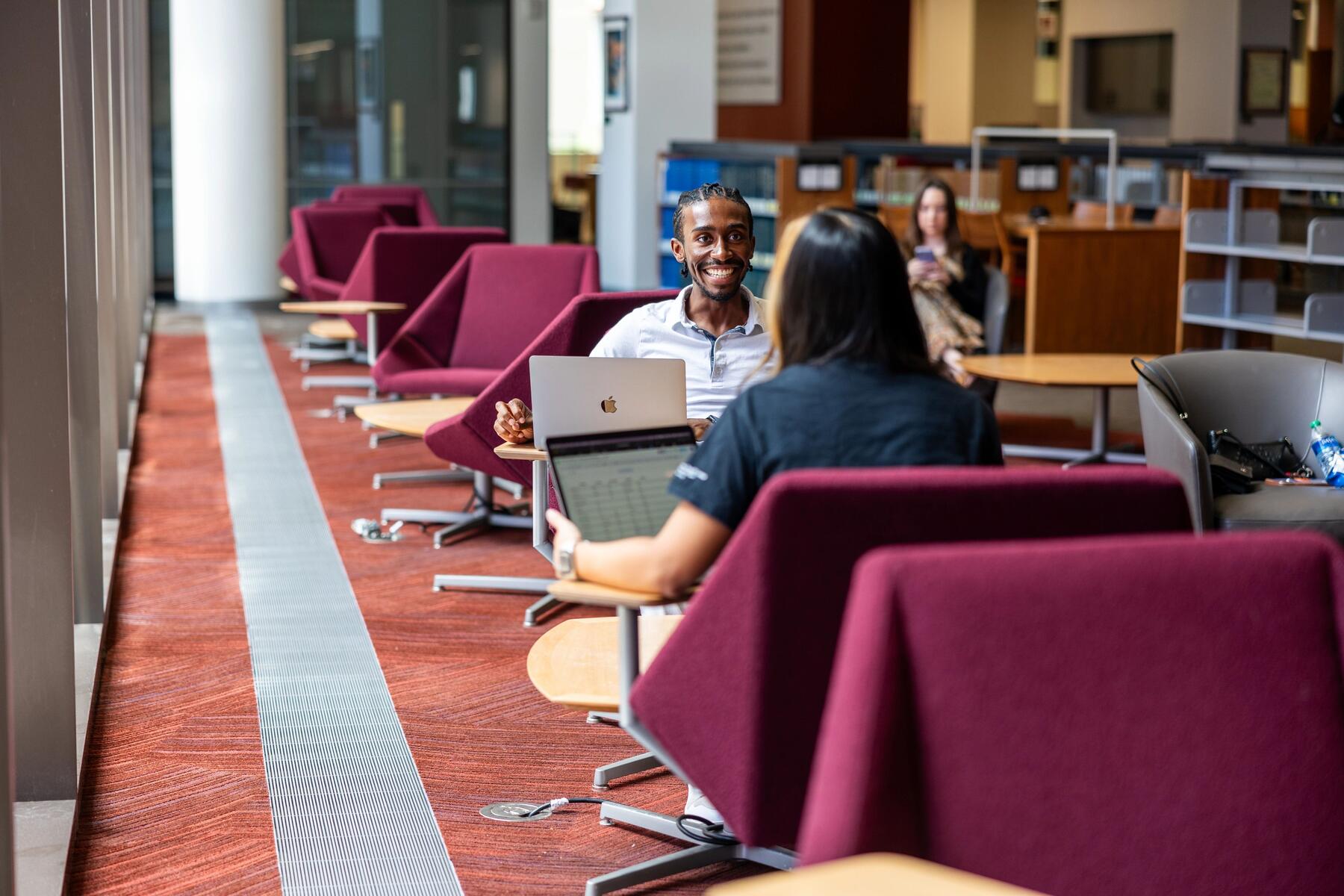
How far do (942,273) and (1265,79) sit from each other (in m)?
10.1

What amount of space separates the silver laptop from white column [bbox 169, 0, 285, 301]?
10.4 metres

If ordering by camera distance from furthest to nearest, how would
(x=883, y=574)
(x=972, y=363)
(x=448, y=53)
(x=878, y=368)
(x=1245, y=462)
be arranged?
1. (x=448, y=53)
2. (x=972, y=363)
3. (x=1245, y=462)
4. (x=878, y=368)
5. (x=883, y=574)

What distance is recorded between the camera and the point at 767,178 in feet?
36.3

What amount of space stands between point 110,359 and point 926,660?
14.9 ft

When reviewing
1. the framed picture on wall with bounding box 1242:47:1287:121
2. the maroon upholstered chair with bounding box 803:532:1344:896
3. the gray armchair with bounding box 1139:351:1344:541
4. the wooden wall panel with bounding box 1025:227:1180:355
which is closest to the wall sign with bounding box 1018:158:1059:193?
the wooden wall panel with bounding box 1025:227:1180:355

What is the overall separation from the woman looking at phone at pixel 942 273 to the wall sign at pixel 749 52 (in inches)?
295

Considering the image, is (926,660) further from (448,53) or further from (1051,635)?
(448,53)

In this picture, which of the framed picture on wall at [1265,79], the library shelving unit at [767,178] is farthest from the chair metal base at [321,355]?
the framed picture on wall at [1265,79]

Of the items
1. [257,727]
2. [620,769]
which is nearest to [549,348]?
[257,727]

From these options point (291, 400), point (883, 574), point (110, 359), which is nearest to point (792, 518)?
point (883, 574)

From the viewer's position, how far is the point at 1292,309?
7449 mm

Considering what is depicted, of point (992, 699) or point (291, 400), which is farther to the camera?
point (291, 400)

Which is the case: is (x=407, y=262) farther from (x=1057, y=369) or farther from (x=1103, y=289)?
(x=1103, y=289)

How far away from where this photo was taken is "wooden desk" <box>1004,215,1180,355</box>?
7809 mm
